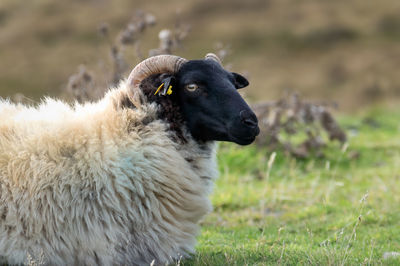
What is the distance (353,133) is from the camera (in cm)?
1403

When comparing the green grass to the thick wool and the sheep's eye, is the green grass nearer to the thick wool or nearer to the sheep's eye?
the thick wool

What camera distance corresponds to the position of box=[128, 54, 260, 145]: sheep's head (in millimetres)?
5535

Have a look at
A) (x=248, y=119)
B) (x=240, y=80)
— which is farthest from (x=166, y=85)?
(x=240, y=80)

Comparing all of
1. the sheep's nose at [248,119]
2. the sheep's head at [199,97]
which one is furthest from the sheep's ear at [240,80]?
the sheep's nose at [248,119]

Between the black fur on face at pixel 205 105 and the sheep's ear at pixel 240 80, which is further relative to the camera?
the sheep's ear at pixel 240 80

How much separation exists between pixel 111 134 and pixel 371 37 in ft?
117

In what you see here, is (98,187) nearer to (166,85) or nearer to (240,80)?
(166,85)

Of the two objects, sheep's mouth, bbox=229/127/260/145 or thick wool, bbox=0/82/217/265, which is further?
sheep's mouth, bbox=229/127/260/145

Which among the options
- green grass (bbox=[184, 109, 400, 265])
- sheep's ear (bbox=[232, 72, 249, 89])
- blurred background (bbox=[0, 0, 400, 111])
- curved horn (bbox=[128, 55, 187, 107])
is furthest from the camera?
blurred background (bbox=[0, 0, 400, 111])

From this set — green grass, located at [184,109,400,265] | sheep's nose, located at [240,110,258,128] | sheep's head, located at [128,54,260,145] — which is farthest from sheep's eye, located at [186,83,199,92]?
green grass, located at [184,109,400,265]

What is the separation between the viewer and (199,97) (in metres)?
5.66

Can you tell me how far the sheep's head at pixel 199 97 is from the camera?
5535mm

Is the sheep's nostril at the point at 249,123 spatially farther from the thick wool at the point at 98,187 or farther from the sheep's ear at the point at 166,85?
the sheep's ear at the point at 166,85

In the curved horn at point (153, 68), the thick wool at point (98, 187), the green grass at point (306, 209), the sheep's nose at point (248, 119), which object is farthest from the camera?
the curved horn at point (153, 68)
